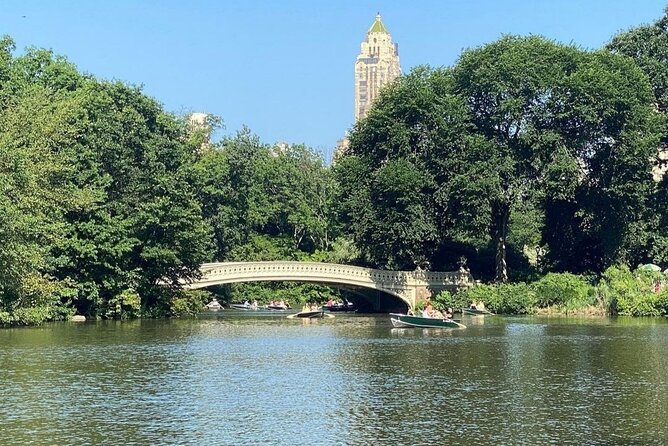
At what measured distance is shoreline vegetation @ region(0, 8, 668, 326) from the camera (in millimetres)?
49250

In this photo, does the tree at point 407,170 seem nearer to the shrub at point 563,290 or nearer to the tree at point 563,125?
the tree at point 563,125

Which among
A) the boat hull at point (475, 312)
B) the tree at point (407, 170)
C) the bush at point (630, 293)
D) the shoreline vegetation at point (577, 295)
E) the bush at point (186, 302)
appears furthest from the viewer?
the tree at point (407, 170)

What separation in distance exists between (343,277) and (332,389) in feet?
113

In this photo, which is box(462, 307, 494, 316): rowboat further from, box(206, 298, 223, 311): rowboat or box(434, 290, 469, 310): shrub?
box(206, 298, 223, 311): rowboat

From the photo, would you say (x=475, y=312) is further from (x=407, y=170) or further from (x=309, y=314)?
(x=309, y=314)

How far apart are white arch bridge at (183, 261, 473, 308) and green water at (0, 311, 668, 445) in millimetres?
15348

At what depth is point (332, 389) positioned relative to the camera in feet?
80.6

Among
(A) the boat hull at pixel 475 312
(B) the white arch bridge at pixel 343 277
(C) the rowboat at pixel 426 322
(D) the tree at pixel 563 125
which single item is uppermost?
(D) the tree at pixel 563 125

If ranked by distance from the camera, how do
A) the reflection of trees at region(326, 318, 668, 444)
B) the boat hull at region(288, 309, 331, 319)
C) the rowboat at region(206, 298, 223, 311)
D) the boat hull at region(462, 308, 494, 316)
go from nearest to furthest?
the reflection of trees at region(326, 318, 668, 444) → the boat hull at region(462, 308, 494, 316) → the boat hull at region(288, 309, 331, 319) → the rowboat at region(206, 298, 223, 311)

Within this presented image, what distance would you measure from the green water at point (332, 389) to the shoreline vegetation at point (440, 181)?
10097 mm

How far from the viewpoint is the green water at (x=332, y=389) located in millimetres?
18984

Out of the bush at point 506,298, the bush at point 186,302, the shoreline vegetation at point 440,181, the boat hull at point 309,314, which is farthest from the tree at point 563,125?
the bush at point 186,302

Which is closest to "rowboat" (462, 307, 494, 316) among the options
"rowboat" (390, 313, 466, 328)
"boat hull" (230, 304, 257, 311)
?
"rowboat" (390, 313, 466, 328)

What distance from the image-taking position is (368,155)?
204ft
